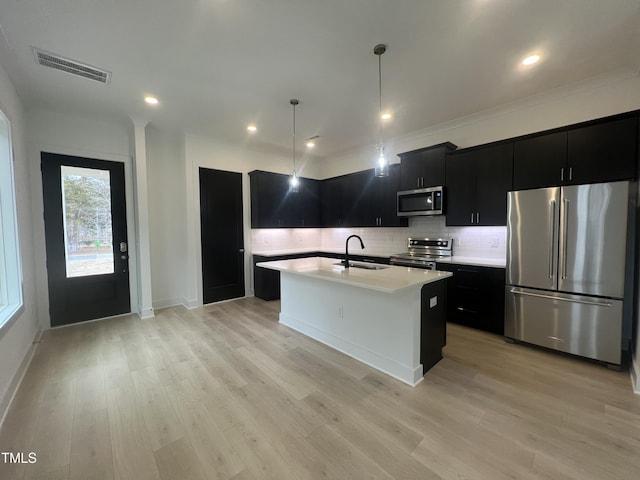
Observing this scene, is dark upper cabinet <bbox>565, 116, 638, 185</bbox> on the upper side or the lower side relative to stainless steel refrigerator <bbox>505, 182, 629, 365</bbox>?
upper

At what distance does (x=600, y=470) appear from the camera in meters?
1.48

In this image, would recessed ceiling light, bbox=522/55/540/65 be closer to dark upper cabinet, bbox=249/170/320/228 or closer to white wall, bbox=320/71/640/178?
white wall, bbox=320/71/640/178

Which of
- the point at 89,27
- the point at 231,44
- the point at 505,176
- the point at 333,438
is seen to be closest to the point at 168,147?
the point at 89,27

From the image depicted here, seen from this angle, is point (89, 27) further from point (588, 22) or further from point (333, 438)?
point (588, 22)

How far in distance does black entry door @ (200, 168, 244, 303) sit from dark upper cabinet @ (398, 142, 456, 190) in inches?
122

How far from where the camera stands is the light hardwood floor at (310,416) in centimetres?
152

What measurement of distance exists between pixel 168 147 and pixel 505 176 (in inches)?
207

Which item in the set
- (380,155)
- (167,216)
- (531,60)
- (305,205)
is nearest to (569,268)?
(531,60)

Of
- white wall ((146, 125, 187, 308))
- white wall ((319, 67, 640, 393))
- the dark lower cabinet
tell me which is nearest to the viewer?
white wall ((319, 67, 640, 393))

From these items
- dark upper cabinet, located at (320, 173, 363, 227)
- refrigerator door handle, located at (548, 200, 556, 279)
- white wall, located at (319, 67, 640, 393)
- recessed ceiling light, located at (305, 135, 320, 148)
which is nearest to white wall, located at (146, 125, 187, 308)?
recessed ceiling light, located at (305, 135, 320, 148)

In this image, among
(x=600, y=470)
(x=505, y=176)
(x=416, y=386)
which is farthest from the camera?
(x=505, y=176)

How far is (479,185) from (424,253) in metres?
1.33

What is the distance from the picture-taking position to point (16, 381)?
2.29m

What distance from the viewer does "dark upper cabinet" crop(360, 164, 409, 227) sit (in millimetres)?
4637
